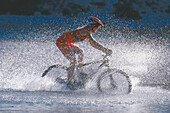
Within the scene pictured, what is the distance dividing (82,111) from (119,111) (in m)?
0.61

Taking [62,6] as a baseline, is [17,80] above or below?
below

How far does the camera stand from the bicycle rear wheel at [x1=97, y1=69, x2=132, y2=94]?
9.24 m

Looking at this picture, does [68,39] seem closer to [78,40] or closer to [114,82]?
[78,40]

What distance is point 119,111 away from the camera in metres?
7.01

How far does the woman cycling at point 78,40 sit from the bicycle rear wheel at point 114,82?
0.47 meters

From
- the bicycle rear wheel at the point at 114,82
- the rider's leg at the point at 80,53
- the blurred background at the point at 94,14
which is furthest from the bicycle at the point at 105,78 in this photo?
the blurred background at the point at 94,14

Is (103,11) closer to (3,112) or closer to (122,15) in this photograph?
(122,15)

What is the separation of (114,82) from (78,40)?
4.00 ft

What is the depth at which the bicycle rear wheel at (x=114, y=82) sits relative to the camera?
924 centimetres

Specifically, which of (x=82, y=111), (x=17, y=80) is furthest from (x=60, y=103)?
(x=17, y=80)

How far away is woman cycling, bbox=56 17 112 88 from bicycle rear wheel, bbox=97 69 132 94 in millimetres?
467

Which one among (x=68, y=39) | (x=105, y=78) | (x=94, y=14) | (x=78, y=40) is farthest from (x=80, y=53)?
(x=94, y=14)

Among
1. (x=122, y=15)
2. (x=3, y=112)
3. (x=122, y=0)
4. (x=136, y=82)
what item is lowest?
(x=3, y=112)

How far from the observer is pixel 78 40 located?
939cm
